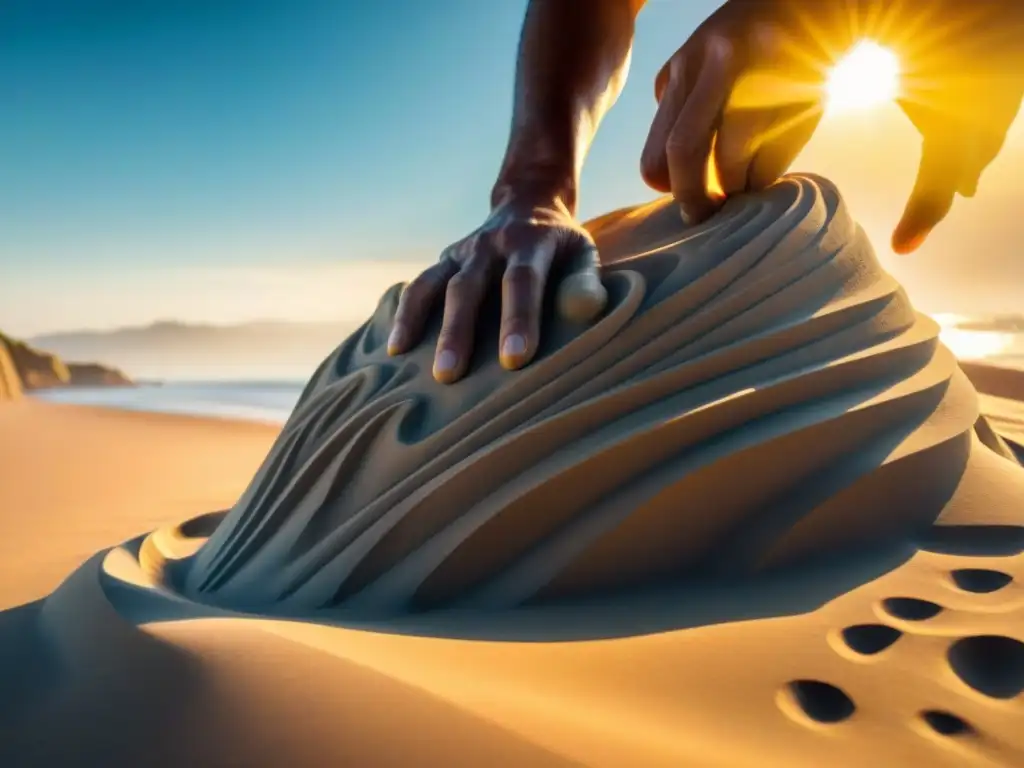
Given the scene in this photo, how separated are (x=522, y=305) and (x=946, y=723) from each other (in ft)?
2.61

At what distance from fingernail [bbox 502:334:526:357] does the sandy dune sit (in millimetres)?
42

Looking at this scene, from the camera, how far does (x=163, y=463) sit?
4.55 m

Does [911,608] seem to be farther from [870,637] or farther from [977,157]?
[977,157]

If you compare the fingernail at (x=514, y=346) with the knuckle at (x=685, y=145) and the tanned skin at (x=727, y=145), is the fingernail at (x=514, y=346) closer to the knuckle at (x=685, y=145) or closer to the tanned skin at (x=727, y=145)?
the tanned skin at (x=727, y=145)

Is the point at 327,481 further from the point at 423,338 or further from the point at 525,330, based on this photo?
the point at 525,330

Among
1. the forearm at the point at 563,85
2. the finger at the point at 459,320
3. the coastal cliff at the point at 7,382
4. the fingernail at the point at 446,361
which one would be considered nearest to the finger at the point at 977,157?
the forearm at the point at 563,85

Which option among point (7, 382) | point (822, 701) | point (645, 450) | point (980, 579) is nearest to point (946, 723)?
point (822, 701)

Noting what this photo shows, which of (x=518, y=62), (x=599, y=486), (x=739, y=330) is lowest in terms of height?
(x=599, y=486)

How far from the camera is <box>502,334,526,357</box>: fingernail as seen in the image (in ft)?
3.77

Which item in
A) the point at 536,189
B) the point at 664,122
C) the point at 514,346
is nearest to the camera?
the point at 514,346

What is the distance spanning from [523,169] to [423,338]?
57cm

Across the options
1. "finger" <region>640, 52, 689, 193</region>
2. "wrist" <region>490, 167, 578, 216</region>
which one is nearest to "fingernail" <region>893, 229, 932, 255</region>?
"finger" <region>640, 52, 689, 193</region>

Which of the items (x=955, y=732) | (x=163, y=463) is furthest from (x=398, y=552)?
(x=163, y=463)

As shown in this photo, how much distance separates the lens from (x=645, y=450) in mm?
1063
